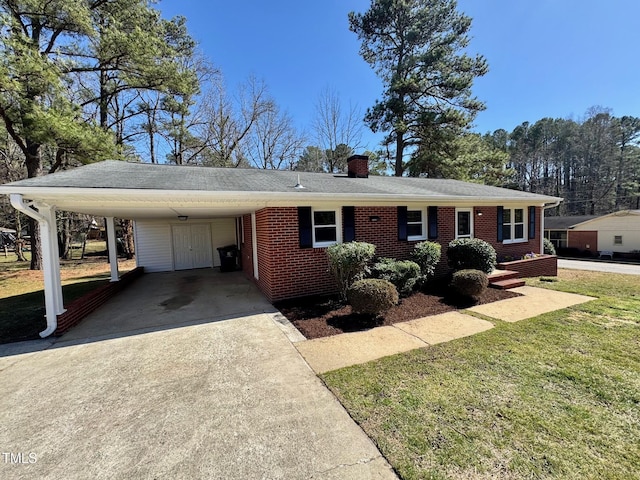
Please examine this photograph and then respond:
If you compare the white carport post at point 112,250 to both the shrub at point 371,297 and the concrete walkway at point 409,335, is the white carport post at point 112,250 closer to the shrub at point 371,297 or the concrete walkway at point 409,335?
the concrete walkway at point 409,335

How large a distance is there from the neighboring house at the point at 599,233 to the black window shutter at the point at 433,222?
72.2 feet

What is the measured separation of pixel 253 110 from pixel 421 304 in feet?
63.3

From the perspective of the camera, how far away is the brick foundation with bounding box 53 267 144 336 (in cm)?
512

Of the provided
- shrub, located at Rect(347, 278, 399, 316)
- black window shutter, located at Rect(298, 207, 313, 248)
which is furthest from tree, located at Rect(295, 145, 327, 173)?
shrub, located at Rect(347, 278, 399, 316)

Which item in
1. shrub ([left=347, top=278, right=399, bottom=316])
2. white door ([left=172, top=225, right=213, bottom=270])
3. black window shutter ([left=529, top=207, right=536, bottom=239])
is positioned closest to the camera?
shrub ([left=347, top=278, right=399, bottom=316])

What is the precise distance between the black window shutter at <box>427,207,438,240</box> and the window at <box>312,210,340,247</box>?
3210 millimetres

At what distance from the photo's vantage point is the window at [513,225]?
34.0ft

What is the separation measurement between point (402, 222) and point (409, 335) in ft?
13.5

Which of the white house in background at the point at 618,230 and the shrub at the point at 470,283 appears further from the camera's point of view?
the white house in background at the point at 618,230

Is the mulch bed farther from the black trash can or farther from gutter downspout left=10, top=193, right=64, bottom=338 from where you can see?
the black trash can

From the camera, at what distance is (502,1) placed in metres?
9.59

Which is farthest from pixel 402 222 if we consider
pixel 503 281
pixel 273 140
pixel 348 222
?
pixel 273 140

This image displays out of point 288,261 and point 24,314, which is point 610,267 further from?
point 24,314

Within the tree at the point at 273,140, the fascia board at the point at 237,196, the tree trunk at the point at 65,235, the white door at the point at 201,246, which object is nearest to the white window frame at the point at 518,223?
the fascia board at the point at 237,196
